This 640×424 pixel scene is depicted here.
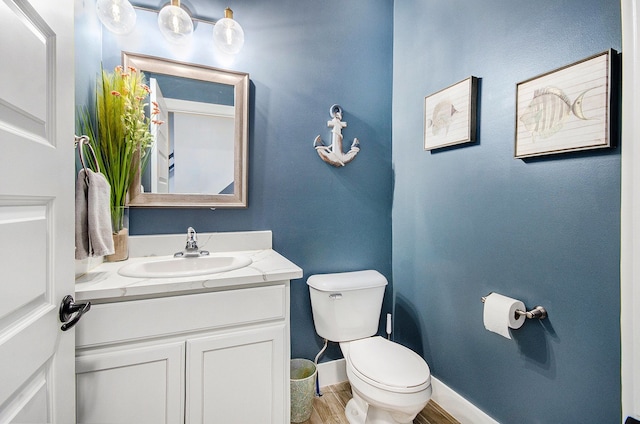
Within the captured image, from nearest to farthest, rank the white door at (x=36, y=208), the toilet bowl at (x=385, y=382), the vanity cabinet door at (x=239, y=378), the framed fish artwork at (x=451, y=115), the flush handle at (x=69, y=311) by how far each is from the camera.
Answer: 1. the white door at (x=36, y=208)
2. the flush handle at (x=69, y=311)
3. the vanity cabinet door at (x=239, y=378)
4. the toilet bowl at (x=385, y=382)
5. the framed fish artwork at (x=451, y=115)

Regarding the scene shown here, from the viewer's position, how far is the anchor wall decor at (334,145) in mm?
1894

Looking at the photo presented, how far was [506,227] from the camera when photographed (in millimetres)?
1363

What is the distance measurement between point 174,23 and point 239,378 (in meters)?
1.64

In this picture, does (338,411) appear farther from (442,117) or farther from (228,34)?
(228,34)

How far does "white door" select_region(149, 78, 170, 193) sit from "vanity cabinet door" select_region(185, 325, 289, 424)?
830mm

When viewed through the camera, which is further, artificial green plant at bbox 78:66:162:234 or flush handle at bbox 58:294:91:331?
artificial green plant at bbox 78:66:162:234

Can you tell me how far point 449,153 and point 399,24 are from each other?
3.38 feet

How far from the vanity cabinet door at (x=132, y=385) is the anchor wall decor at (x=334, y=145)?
1270mm

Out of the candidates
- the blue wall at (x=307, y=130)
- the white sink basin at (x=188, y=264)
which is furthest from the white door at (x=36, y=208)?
the blue wall at (x=307, y=130)

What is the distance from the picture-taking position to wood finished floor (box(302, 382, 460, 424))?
1625mm

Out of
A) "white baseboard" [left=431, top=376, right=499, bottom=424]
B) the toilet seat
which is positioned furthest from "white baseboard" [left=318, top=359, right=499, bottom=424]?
the toilet seat

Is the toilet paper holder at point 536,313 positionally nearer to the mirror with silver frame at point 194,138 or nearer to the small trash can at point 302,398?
the small trash can at point 302,398

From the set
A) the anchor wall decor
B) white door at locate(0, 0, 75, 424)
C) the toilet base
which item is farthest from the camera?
the anchor wall decor

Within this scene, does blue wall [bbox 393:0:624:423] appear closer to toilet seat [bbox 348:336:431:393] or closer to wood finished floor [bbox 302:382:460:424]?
wood finished floor [bbox 302:382:460:424]
